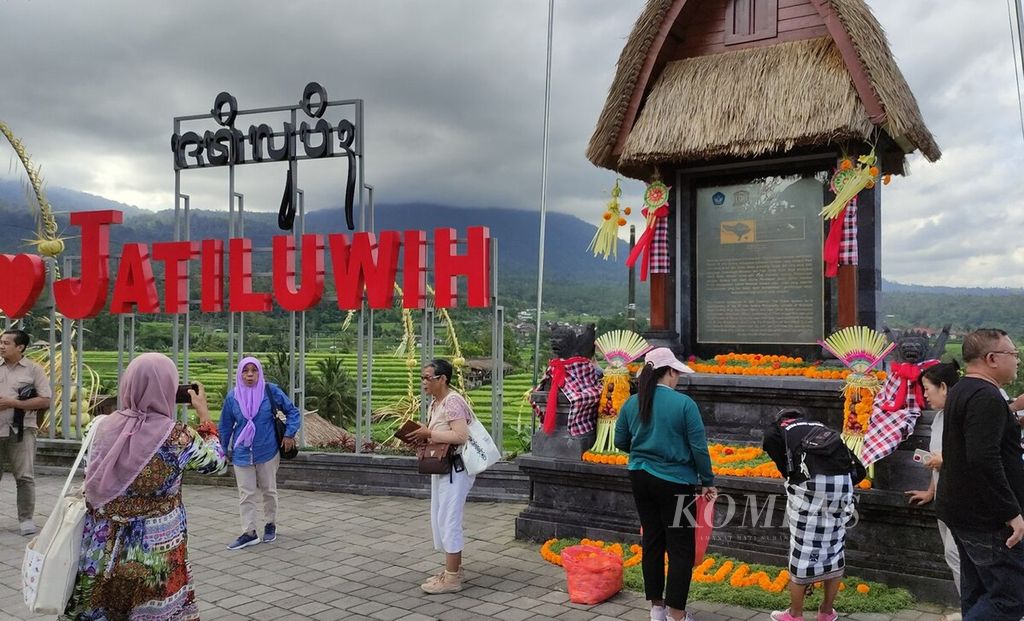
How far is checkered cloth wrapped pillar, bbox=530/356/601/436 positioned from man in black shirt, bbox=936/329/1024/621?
344 centimetres

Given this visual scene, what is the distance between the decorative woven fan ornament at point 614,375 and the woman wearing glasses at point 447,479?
1847mm

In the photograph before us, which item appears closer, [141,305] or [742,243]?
[742,243]

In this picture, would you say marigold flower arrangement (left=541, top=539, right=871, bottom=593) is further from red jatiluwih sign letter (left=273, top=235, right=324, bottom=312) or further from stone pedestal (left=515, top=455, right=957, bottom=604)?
red jatiluwih sign letter (left=273, top=235, right=324, bottom=312)

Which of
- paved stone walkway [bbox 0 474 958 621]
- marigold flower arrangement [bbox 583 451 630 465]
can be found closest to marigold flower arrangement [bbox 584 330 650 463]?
marigold flower arrangement [bbox 583 451 630 465]

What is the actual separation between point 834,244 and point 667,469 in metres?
3.68

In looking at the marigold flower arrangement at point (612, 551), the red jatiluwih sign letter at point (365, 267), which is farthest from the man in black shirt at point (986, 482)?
the red jatiluwih sign letter at point (365, 267)

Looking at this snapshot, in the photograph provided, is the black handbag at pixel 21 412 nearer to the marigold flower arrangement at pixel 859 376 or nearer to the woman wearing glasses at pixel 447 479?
the woman wearing glasses at pixel 447 479

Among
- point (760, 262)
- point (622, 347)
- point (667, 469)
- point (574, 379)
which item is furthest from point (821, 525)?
point (760, 262)

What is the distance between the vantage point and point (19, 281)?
1070 centimetres

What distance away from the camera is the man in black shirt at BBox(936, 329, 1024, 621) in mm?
3299

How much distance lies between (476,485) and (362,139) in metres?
4.58

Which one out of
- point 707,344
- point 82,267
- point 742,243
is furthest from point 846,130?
point 82,267

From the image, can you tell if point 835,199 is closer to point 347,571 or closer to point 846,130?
point 846,130

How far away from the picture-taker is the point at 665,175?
8055 mm
